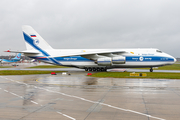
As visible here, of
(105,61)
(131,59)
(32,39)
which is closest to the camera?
(105,61)

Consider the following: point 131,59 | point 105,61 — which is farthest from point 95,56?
point 131,59

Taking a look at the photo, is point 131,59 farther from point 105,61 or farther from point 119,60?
point 105,61

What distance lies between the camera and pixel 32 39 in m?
38.6

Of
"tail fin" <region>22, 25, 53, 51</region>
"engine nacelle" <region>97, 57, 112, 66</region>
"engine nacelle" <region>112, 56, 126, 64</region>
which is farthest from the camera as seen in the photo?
"tail fin" <region>22, 25, 53, 51</region>

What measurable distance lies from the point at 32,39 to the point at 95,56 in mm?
14798

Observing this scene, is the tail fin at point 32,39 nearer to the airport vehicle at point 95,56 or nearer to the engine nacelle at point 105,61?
the airport vehicle at point 95,56

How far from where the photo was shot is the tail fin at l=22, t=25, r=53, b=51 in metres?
38.4

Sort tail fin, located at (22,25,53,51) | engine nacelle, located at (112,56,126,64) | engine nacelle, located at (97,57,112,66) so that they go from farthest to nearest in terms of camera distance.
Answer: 1. tail fin, located at (22,25,53,51)
2. engine nacelle, located at (97,57,112,66)
3. engine nacelle, located at (112,56,126,64)

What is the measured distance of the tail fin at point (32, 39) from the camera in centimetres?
3838

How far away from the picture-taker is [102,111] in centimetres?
855

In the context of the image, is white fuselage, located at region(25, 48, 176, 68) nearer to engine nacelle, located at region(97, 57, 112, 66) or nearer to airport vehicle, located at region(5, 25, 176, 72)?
airport vehicle, located at region(5, 25, 176, 72)

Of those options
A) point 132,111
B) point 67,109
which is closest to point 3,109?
point 67,109

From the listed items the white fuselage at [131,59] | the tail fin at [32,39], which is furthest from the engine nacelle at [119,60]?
the tail fin at [32,39]

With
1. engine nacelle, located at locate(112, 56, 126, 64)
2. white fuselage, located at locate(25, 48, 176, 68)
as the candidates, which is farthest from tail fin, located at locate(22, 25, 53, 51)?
engine nacelle, located at locate(112, 56, 126, 64)
